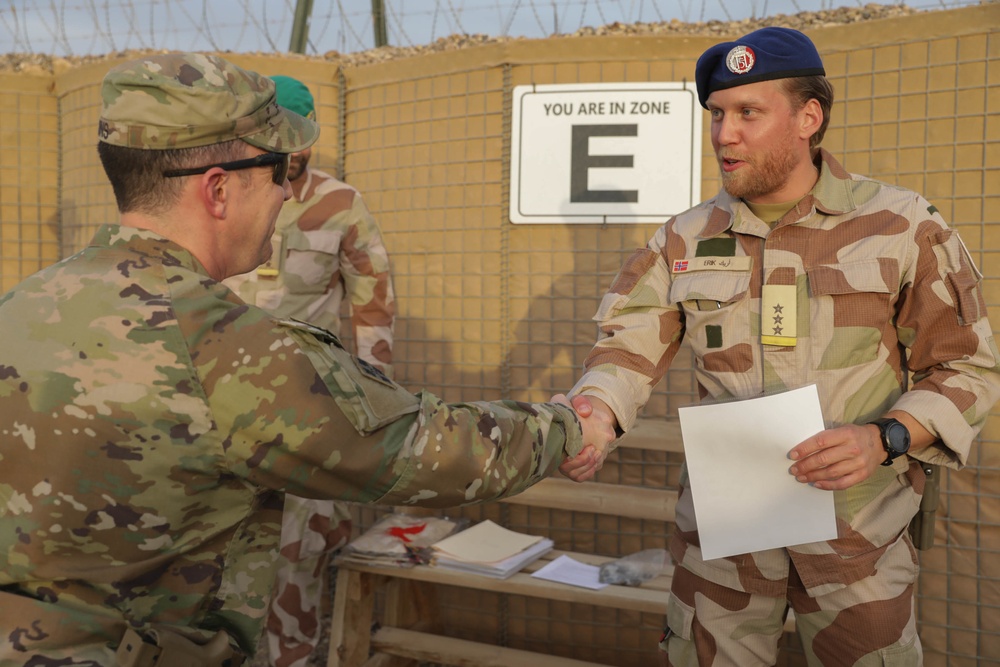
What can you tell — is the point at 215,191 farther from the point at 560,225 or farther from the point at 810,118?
the point at 560,225

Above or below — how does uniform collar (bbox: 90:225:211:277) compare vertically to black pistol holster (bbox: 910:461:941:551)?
above

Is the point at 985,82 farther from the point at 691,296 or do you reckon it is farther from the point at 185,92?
the point at 185,92

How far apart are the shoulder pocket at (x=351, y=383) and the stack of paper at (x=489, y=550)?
6.98ft

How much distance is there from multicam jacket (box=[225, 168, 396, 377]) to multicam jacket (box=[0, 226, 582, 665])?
229 cm

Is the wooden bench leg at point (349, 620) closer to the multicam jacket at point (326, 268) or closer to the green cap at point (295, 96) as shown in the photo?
the multicam jacket at point (326, 268)

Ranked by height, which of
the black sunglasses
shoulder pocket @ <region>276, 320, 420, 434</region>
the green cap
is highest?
the green cap

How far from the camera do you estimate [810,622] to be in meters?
2.11

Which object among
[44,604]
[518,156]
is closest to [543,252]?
[518,156]

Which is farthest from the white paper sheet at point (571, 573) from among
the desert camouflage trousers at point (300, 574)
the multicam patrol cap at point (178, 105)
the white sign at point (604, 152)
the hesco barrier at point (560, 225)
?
the multicam patrol cap at point (178, 105)

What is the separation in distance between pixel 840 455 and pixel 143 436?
137 centimetres

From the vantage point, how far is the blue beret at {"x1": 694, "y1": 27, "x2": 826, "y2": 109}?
2195mm

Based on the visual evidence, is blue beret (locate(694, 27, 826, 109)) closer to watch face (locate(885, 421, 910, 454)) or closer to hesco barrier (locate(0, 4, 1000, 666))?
watch face (locate(885, 421, 910, 454))

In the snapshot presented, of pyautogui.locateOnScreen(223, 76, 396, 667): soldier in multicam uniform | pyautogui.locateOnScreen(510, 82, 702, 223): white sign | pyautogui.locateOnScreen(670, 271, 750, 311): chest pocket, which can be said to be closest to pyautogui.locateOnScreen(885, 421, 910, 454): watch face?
pyautogui.locateOnScreen(670, 271, 750, 311): chest pocket

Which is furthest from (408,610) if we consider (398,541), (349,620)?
(398,541)
